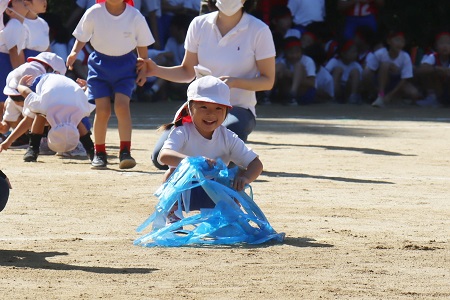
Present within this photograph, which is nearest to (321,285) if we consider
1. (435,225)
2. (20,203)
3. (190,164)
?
(190,164)

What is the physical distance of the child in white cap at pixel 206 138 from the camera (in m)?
6.35

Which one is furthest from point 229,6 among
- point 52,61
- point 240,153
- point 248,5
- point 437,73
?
point 437,73

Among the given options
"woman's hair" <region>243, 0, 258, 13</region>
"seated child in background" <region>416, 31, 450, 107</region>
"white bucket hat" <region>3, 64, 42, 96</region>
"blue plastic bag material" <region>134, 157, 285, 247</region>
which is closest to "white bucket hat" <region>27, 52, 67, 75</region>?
"white bucket hat" <region>3, 64, 42, 96</region>

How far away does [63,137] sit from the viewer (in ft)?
31.7

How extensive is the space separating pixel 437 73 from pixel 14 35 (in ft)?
26.3

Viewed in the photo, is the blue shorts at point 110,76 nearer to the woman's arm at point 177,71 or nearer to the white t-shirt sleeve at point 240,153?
the woman's arm at point 177,71

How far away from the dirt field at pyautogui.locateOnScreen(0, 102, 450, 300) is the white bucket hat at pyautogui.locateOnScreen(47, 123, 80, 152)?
224mm

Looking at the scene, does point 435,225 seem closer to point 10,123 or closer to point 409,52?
point 10,123

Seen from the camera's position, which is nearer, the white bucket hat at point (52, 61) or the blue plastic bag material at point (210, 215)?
the blue plastic bag material at point (210, 215)

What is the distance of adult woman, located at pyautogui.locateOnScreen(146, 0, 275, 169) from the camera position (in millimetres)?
8664

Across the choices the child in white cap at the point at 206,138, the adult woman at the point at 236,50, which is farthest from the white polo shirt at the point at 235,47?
the child in white cap at the point at 206,138

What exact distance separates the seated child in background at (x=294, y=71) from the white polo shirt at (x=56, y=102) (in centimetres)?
717

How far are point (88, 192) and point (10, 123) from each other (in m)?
3.01

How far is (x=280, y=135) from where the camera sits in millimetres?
12555
